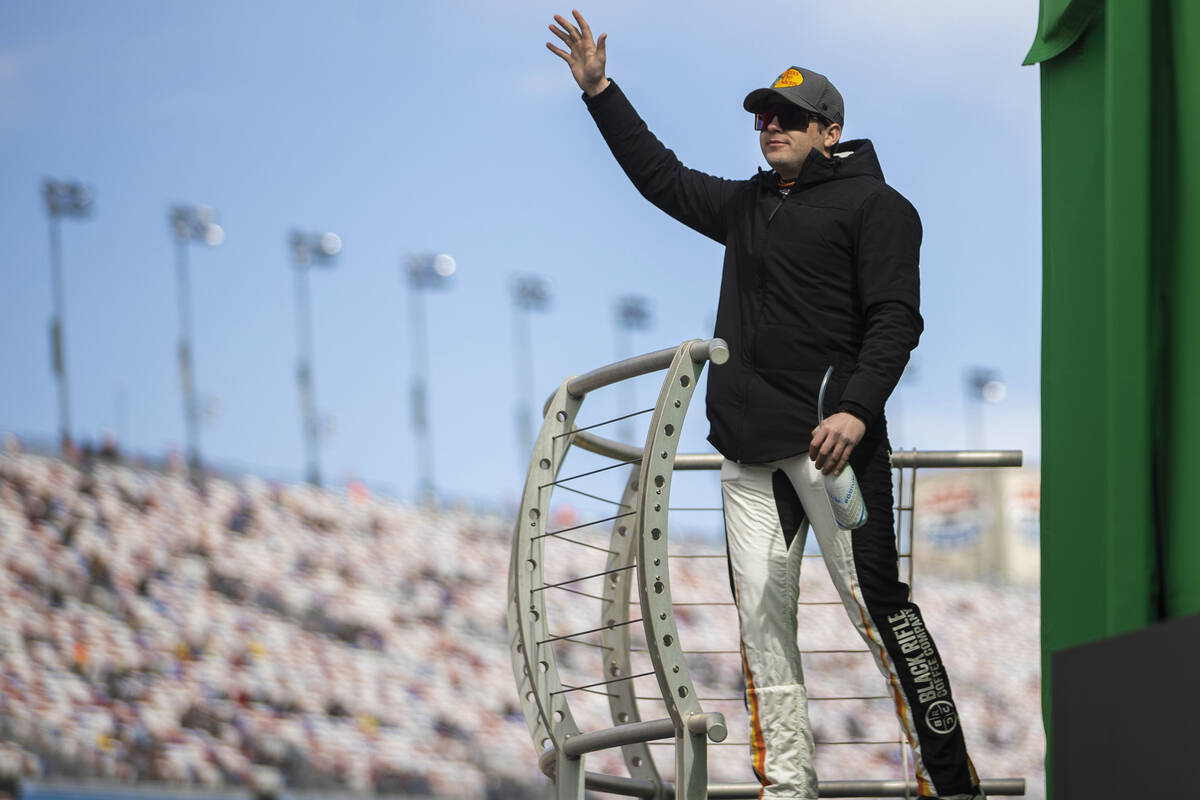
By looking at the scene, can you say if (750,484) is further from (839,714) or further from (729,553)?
(839,714)

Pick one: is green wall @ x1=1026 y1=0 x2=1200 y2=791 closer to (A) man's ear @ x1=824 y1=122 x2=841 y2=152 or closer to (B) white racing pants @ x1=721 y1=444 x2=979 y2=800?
(B) white racing pants @ x1=721 y1=444 x2=979 y2=800

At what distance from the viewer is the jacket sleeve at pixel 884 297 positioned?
2127 mm

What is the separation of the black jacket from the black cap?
8 cm

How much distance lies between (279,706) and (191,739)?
161 centimetres

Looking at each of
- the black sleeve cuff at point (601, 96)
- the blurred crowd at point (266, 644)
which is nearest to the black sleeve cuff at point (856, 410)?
the black sleeve cuff at point (601, 96)

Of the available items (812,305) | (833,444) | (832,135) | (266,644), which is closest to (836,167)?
(832,135)

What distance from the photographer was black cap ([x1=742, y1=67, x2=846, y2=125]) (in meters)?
2.31

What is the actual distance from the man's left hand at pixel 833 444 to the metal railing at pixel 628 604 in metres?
0.18

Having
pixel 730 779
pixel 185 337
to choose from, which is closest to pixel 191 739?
pixel 730 779

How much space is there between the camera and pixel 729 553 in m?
2.25

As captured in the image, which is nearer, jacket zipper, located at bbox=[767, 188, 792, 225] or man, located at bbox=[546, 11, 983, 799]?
man, located at bbox=[546, 11, 983, 799]

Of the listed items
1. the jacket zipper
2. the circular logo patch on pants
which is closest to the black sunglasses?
the jacket zipper

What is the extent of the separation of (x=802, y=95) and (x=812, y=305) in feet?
1.16

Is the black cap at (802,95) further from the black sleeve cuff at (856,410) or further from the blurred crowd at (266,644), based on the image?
the blurred crowd at (266,644)
